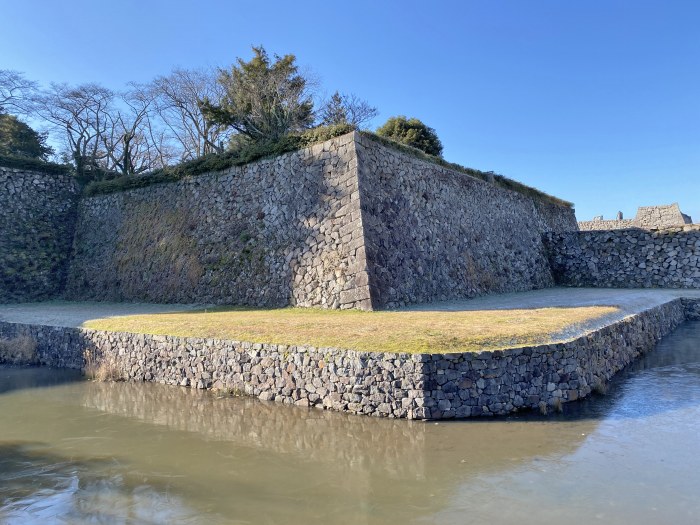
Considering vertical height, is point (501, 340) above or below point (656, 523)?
above

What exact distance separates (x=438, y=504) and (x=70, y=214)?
74.7 ft

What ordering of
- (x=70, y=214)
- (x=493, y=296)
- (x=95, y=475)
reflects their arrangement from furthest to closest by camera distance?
(x=70, y=214), (x=493, y=296), (x=95, y=475)

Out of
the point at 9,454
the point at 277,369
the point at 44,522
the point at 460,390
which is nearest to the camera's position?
the point at 44,522

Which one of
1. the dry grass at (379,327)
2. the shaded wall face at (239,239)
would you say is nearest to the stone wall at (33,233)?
the shaded wall face at (239,239)

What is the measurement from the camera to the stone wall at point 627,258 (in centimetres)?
1961

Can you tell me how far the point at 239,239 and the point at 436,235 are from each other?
6548 mm

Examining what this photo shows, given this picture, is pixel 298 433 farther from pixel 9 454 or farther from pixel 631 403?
pixel 631 403

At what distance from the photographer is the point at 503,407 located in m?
6.50

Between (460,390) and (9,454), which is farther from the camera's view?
(460,390)

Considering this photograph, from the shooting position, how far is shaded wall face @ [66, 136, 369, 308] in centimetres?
1308

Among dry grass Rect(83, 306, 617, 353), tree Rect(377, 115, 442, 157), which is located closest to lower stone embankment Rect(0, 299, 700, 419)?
dry grass Rect(83, 306, 617, 353)

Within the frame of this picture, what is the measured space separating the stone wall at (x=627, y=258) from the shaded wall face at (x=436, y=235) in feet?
5.37

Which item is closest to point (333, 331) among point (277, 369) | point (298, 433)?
point (277, 369)

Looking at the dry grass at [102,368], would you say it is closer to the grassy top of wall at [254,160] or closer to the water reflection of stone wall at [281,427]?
the water reflection of stone wall at [281,427]
